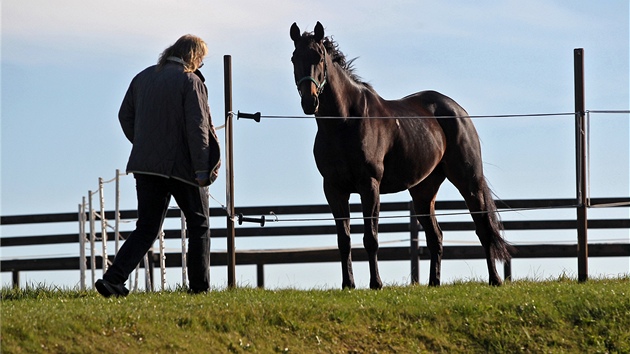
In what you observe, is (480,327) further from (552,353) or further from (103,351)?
(103,351)

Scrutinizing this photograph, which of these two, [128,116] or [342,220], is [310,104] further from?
[128,116]

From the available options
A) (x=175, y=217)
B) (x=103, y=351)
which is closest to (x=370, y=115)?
(x=103, y=351)

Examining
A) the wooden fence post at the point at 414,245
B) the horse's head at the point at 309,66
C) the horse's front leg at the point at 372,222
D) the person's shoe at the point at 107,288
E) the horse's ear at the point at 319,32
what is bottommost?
the wooden fence post at the point at 414,245

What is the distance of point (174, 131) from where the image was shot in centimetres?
854

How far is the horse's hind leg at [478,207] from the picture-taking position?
37.0 ft

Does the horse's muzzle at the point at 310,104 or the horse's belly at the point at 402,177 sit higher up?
the horse's muzzle at the point at 310,104

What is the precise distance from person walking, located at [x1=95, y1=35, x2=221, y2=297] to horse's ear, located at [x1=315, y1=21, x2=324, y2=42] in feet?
4.15

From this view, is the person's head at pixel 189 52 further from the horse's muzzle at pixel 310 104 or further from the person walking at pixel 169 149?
the horse's muzzle at pixel 310 104

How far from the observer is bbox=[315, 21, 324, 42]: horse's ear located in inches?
382

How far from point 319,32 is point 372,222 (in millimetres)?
1899

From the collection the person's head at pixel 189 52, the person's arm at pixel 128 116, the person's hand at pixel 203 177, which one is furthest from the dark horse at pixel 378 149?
the person's arm at pixel 128 116

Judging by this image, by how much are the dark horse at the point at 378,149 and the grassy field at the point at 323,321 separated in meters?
1.05

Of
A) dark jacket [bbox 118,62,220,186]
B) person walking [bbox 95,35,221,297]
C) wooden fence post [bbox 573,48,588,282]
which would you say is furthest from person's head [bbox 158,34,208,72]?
wooden fence post [bbox 573,48,588,282]

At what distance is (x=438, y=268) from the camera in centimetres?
1107
